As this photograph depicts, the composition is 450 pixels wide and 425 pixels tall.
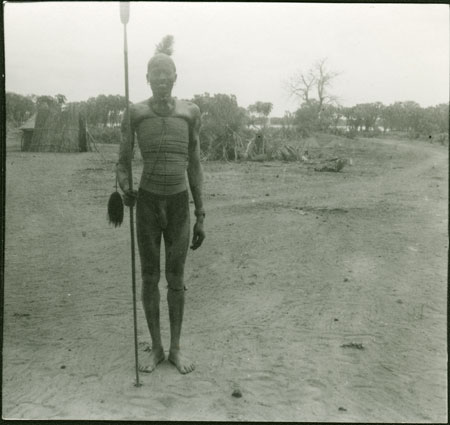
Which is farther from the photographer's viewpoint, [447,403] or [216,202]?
[216,202]

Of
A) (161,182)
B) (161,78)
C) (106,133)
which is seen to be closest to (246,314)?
(161,182)

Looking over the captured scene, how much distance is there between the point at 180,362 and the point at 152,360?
0.21 metres

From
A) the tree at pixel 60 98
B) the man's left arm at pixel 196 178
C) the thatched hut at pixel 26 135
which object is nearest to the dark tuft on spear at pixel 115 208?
the man's left arm at pixel 196 178

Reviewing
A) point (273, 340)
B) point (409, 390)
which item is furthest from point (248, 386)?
point (409, 390)

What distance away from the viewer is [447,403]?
359 centimetres

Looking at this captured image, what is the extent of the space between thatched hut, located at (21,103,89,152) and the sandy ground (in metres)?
0.26

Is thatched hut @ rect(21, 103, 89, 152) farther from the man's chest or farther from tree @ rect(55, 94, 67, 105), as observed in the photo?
the man's chest

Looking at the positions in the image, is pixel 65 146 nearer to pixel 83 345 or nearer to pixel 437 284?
pixel 83 345

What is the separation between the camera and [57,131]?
9.27 m

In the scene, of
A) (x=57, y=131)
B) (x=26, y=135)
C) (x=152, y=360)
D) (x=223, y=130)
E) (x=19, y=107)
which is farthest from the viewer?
(x=223, y=130)

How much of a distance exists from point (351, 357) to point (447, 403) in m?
0.76

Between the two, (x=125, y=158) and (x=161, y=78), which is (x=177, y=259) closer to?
(x=125, y=158)

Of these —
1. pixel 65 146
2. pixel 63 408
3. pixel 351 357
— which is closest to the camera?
pixel 63 408

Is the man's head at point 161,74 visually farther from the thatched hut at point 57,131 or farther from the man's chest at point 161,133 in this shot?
the thatched hut at point 57,131
